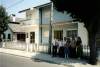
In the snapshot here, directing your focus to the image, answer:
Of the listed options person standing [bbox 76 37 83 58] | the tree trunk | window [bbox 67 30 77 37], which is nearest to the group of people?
person standing [bbox 76 37 83 58]

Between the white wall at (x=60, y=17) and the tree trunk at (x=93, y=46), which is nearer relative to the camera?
the tree trunk at (x=93, y=46)

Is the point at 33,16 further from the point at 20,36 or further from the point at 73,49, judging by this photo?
the point at 73,49

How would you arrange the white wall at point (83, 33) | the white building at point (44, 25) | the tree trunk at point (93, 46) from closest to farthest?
the tree trunk at point (93, 46) → the white wall at point (83, 33) → the white building at point (44, 25)

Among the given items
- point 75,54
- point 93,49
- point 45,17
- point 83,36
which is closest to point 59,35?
point 45,17

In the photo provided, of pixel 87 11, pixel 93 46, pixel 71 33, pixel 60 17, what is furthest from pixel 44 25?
pixel 87 11

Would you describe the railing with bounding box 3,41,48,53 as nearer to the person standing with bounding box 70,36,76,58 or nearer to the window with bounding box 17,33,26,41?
the person standing with bounding box 70,36,76,58

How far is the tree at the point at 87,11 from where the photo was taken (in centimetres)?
1379

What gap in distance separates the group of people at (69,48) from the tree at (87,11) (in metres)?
2.51

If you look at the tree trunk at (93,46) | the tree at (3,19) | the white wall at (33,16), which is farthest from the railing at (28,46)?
the tree trunk at (93,46)

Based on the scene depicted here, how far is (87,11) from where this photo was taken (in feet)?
46.4

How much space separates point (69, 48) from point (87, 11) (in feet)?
16.3

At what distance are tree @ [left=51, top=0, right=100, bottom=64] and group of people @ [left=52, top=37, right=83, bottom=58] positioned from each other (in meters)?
2.51

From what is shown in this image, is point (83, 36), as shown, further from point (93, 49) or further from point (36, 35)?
point (36, 35)

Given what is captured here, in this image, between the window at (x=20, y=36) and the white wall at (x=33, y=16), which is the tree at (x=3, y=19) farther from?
the window at (x=20, y=36)
